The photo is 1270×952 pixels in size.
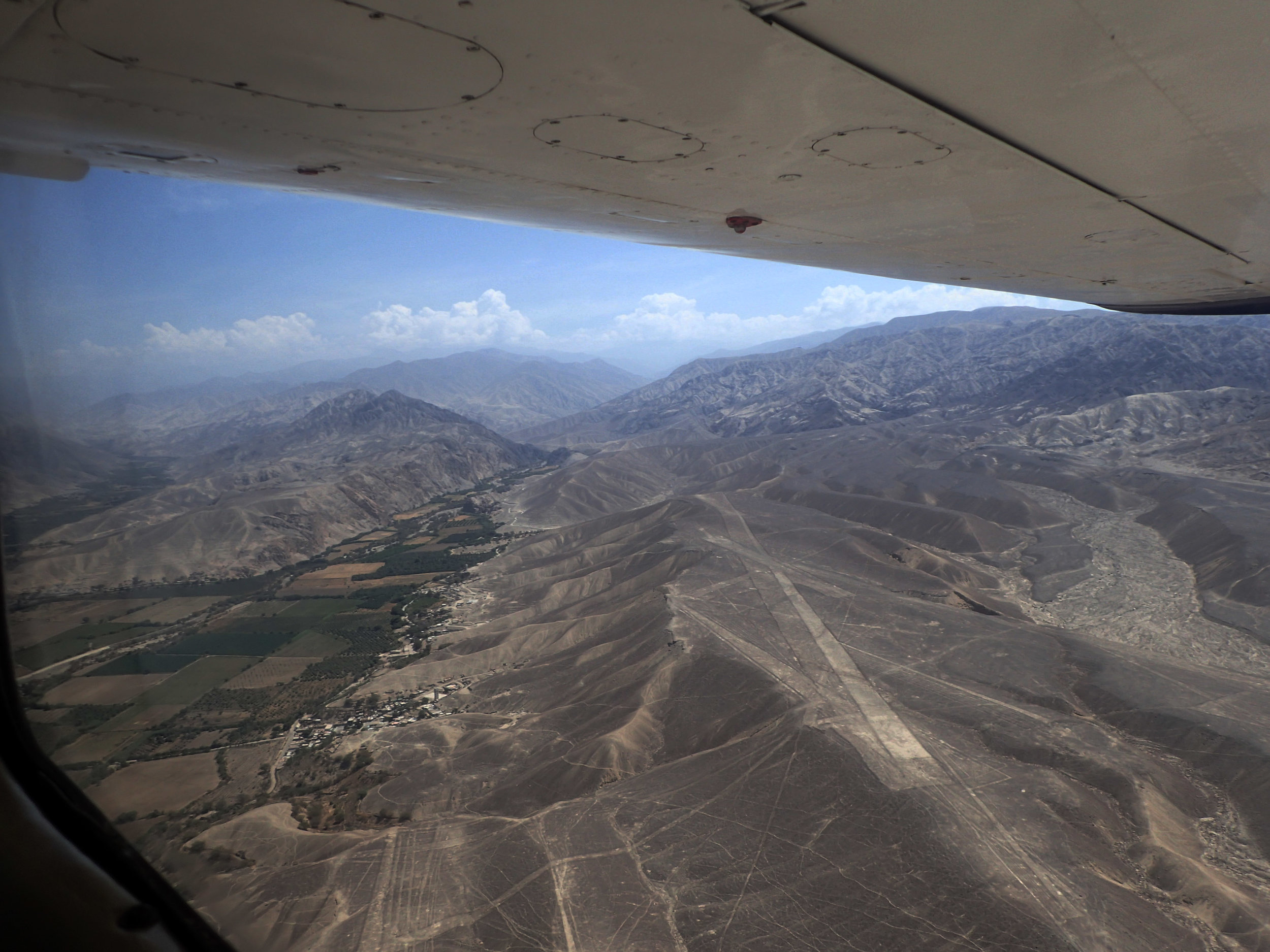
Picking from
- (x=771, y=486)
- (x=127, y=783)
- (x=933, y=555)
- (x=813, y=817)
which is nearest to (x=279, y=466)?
(x=771, y=486)

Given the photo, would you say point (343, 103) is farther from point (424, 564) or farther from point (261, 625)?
point (424, 564)

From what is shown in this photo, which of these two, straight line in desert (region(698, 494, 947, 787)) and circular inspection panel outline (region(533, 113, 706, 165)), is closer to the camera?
circular inspection panel outline (region(533, 113, 706, 165))

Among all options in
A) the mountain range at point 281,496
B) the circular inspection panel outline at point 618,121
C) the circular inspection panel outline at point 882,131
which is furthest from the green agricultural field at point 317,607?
the circular inspection panel outline at point 882,131

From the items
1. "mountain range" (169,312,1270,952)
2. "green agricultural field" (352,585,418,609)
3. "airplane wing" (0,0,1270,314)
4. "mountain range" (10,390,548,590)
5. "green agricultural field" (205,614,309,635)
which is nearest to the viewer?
"airplane wing" (0,0,1270,314)

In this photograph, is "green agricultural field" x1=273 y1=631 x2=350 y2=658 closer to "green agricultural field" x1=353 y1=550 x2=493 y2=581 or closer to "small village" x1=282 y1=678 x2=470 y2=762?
"small village" x1=282 y1=678 x2=470 y2=762

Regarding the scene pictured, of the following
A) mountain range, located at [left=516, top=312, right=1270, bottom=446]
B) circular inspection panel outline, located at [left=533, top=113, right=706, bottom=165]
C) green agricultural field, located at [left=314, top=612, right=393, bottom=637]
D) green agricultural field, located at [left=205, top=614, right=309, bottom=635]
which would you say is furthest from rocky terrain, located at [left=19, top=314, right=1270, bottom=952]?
mountain range, located at [left=516, top=312, right=1270, bottom=446]

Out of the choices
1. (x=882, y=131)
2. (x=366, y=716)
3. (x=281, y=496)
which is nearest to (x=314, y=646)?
(x=366, y=716)

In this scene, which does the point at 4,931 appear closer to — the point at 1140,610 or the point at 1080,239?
the point at 1080,239
